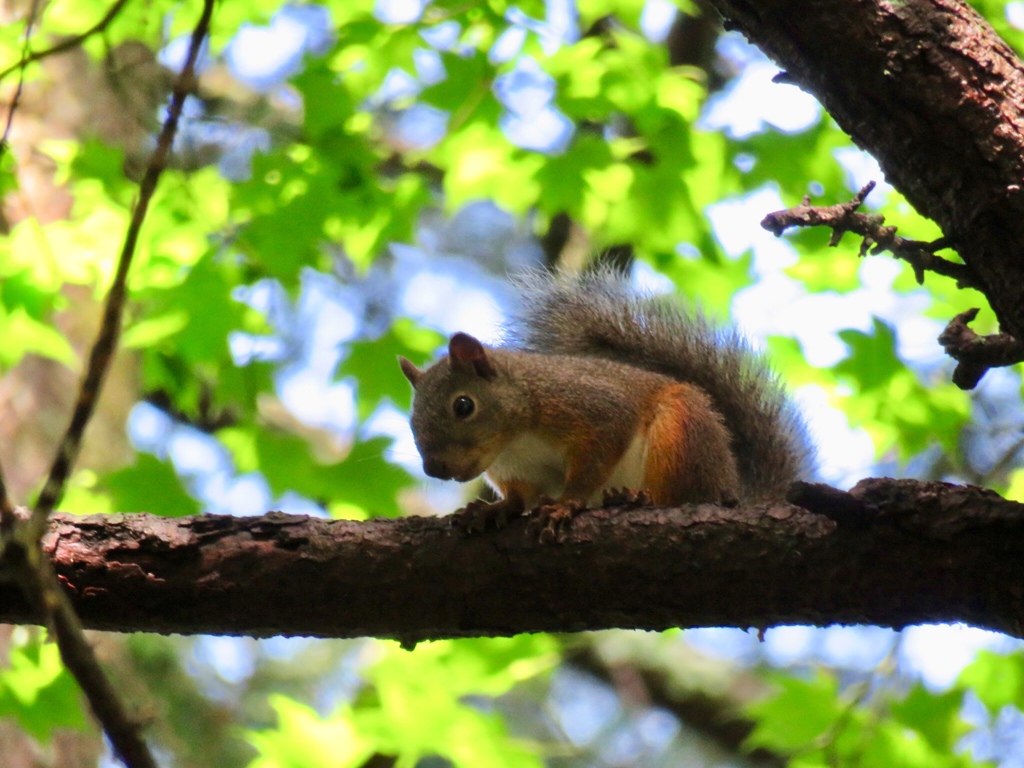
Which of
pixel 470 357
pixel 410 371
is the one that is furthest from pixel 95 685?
pixel 410 371

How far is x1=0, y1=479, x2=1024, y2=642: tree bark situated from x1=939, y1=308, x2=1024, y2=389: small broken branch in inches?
8.8

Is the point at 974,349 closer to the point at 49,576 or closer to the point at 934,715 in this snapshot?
the point at 49,576

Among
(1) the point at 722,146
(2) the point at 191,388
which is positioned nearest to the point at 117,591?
(2) the point at 191,388

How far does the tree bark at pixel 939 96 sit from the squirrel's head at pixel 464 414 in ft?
4.36

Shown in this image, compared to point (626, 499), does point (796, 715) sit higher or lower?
lower

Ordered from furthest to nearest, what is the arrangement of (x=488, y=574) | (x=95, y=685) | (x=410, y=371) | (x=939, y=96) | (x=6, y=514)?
(x=410, y=371)
(x=488, y=574)
(x=939, y=96)
(x=6, y=514)
(x=95, y=685)

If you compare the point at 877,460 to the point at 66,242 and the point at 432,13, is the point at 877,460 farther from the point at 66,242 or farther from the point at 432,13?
the point at 66,242

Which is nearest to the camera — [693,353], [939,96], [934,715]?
[939,96]

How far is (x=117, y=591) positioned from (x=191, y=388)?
2320 mm

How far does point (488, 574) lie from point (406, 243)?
230 cm

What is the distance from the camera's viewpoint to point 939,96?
6.24 ft

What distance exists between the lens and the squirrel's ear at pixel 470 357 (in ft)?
10.0

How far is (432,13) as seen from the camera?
3857 mm

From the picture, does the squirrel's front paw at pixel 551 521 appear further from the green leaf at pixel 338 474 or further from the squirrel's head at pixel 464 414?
the green leaf at pixel 338 474
